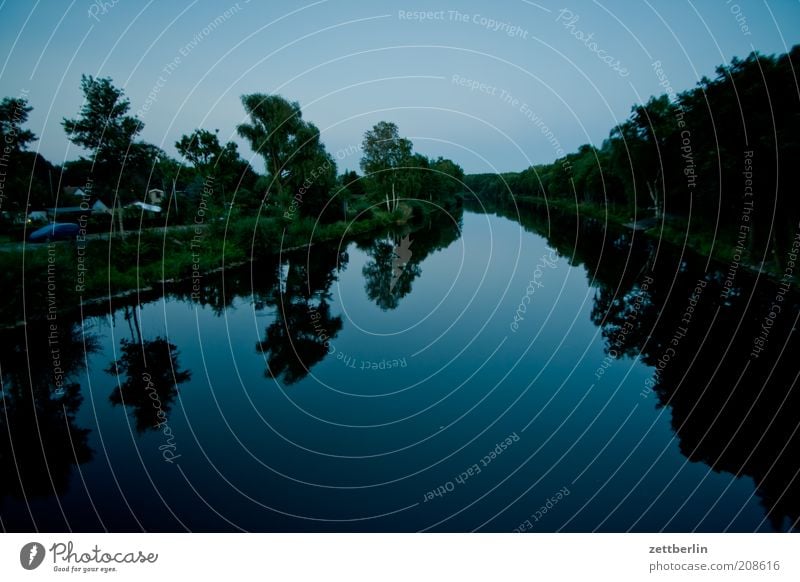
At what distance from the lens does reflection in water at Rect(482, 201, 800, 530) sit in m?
8.84

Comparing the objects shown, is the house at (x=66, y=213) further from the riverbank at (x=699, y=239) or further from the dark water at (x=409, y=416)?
the riverbank at (x=699, y=239)

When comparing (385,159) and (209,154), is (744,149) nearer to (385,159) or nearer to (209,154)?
(209,154)

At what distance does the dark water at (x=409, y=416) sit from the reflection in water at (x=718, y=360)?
7 centimetres

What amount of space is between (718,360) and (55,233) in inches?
1298

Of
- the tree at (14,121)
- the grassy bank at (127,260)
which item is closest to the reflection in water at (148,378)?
the grassy bank at (127,260)

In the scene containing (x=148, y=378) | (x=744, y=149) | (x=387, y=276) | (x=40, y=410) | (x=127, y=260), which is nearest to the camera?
(x=40, y=410)

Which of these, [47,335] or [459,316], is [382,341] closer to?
[459,316]

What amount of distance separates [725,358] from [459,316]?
8.41m

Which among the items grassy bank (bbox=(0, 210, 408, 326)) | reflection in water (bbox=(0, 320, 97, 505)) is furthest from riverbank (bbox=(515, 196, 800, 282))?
reflection in water (bbox=(0, 320, 97, 505))

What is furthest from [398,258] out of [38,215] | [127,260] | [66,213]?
[66,213]

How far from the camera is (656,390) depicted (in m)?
11.8

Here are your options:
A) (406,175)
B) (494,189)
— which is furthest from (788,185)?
(494,189)

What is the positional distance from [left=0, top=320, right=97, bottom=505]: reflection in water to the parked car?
11378mm

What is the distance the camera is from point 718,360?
13.3 meters
